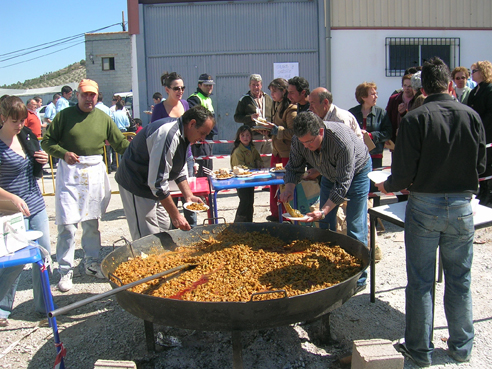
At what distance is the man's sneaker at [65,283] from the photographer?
14.5 ft

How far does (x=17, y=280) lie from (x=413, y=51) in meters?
14.8

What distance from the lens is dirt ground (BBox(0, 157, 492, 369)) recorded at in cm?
315

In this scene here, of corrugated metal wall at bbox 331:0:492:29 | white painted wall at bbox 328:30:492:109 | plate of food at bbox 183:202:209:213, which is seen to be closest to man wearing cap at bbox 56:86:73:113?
white painted wall at bbox 328:30:492:109

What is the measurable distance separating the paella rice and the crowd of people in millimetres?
316

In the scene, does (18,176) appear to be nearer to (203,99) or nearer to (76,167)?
(76,167)

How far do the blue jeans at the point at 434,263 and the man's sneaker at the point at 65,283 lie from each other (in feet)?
10.7

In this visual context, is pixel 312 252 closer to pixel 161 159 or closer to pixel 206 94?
pixel 161 159

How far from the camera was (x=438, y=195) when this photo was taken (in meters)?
2.75

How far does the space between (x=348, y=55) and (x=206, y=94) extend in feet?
30.7

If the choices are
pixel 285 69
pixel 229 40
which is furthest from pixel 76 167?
pixel 285 69

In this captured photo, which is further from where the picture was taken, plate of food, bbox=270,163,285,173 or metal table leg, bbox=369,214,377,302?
plate of food, bbox=270,163,285,173

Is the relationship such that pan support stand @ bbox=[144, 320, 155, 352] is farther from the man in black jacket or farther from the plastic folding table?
the man in black jacket

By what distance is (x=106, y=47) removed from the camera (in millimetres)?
28453

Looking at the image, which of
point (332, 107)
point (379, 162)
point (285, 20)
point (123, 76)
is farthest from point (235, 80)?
point (123, 76)
